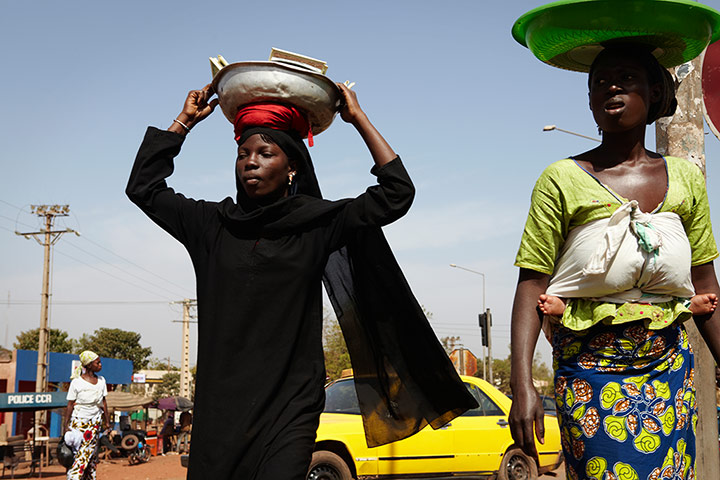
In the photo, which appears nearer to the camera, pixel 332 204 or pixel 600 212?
pixel 600 212

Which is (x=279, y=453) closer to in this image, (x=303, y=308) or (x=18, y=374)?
(x=303, y=308)

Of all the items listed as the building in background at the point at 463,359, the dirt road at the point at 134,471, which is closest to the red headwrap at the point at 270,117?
the dirt road at the point at 134,471

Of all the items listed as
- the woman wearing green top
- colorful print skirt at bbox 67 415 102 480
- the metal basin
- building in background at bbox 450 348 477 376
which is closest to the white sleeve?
colorful print skirt at bbox 67 415 102 480

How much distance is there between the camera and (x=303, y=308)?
10.6 feet

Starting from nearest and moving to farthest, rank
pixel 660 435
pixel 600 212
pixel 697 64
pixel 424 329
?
pixel 660 435
pixel 600 212
pixel 424 329
pixel 697 64

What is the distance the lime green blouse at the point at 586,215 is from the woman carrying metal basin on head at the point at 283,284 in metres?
0.67

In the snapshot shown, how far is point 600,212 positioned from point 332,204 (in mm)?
1145

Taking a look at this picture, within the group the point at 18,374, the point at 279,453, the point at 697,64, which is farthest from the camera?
the point at 18,374

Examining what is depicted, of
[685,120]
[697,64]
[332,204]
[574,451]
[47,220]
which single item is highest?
[47,220]

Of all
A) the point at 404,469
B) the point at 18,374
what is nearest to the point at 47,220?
the point at 18,374

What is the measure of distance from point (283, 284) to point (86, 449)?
30.0 ft

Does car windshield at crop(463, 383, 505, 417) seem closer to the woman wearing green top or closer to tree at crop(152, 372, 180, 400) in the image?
the woman wearing green top

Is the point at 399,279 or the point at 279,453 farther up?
→ the point at 399,279

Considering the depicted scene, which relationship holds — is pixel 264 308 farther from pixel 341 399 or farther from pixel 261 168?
pixel 341 399
